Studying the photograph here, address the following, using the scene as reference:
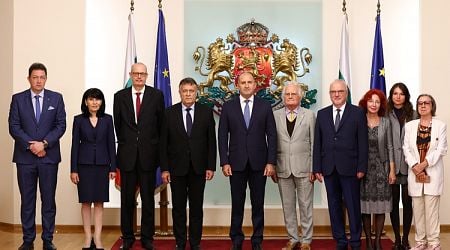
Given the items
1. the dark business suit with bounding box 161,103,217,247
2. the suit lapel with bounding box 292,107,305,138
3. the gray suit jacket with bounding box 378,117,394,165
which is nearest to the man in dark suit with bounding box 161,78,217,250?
the dark business suit with bounding box 161,103,217,247

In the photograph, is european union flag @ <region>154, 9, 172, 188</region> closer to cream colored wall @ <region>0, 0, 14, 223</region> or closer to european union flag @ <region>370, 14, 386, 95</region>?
cream colored wall @ <region>0, 0, 14, 223</region>

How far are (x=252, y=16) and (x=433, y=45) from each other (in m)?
2.10

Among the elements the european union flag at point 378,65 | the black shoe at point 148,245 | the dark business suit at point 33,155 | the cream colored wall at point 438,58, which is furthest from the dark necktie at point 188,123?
the cream colored wall at point 438,58

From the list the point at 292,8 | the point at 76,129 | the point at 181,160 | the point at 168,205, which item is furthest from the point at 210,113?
the point at 292,8

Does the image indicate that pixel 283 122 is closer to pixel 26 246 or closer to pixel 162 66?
pixel 162 66

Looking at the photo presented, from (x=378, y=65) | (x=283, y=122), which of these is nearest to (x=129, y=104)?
(x=283, y=122)

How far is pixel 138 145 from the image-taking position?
222 inches

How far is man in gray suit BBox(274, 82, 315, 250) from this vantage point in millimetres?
5656

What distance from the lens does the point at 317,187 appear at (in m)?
7.59

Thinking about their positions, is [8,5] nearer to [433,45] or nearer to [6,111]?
[6,111]

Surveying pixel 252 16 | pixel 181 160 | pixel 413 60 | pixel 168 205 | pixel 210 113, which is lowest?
pixel 168 205

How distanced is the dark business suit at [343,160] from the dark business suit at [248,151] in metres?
0.43

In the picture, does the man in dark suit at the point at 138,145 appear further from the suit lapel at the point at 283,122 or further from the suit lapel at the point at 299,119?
the suit lapel at the point at 299,119

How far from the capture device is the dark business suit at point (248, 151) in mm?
5555
